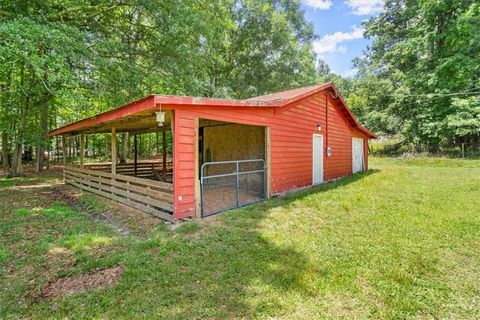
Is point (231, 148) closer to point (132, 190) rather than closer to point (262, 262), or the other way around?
point (132, 190)

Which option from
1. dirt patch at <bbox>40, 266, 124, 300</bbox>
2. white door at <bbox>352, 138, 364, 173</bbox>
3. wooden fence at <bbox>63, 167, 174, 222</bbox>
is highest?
white door at <bbox>352, 138, 364, 173</bbox>

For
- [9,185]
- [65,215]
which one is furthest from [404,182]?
[9,185]

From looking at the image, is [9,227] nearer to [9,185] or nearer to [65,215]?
[65,215]

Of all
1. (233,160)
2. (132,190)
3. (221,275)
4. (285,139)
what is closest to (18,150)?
(132,190)

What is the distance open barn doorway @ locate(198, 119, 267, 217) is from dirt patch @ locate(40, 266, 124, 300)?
2802mm

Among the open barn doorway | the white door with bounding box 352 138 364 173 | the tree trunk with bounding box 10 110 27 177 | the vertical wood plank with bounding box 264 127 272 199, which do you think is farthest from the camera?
the white door with bounding box 352 138 364 173

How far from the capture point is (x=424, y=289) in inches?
109

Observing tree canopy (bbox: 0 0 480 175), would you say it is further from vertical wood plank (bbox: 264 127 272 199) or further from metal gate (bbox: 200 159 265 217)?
vertical wood plank (bbox: 264 127 272 199)

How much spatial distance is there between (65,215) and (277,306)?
5.16 metres

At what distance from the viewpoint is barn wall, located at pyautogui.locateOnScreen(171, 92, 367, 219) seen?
16.4 ft

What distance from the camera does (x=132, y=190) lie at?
6.23m

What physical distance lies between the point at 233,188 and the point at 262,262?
216 inches

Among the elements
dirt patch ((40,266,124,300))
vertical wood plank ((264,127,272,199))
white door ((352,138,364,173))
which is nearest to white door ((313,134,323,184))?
vertical wood plank ((264,127,272,199))

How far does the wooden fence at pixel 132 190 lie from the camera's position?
5.21m
